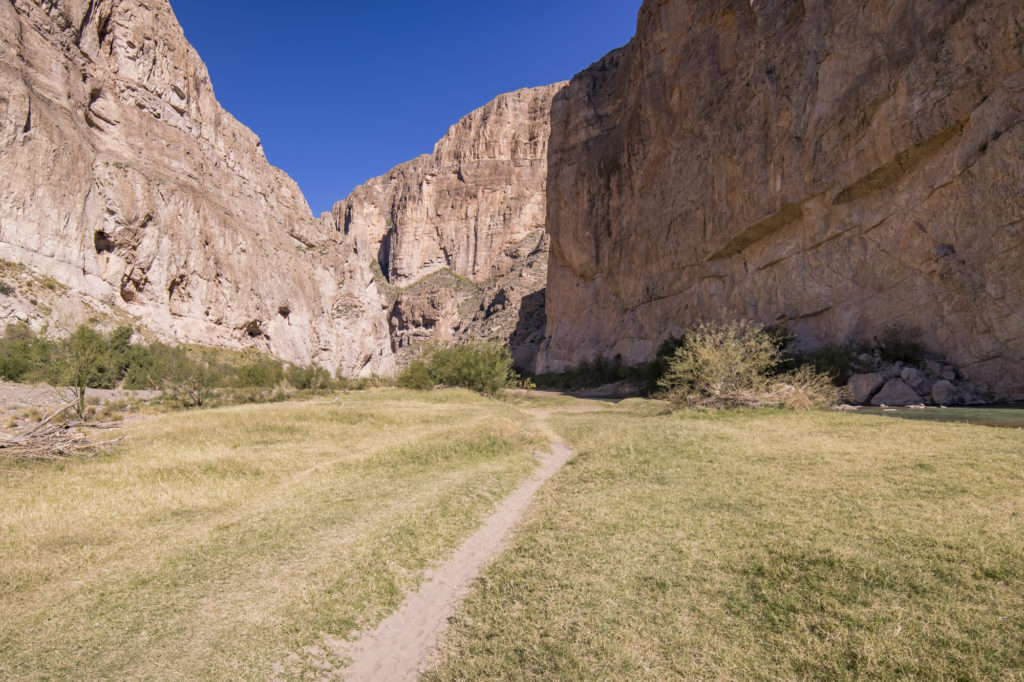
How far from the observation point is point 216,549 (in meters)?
5.29

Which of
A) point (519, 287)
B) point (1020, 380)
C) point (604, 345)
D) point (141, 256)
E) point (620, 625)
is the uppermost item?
point (519, 287)

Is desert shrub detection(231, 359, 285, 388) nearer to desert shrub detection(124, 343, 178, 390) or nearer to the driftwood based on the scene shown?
desert shrub detection(124, 343, 178, 390)

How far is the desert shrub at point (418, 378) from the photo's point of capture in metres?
33.9

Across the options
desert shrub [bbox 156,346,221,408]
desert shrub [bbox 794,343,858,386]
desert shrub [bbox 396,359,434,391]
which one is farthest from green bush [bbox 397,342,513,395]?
desert shrub [bbox 794,343,858,386]

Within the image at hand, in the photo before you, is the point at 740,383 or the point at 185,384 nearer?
the point at 740,383

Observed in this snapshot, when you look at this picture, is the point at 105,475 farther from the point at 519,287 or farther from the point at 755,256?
the point at 519,287

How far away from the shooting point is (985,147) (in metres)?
16.9

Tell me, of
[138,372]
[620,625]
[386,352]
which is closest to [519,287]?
[386,352]

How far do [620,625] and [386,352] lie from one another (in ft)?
264

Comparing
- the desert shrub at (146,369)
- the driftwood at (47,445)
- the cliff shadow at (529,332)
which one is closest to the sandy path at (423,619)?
the driftwood at (47,445)

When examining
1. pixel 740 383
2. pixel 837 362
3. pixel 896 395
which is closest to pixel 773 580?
pixel 740 383

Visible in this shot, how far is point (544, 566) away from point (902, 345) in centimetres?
2177

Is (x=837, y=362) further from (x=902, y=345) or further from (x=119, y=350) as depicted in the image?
(x=119, y=350)

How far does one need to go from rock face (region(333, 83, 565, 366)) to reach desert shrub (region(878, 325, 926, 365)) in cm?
6524
